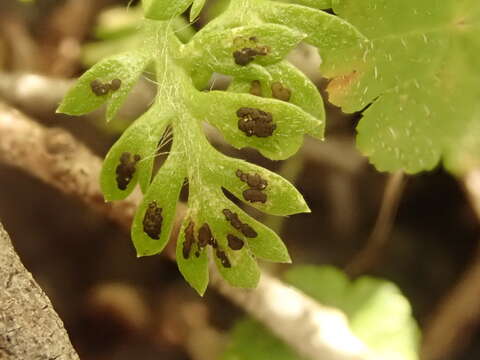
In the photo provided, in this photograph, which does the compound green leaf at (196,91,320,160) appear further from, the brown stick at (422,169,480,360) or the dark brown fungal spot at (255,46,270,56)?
the brown stick at (422,169,480,360)

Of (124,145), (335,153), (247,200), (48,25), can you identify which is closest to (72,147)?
(124,145)

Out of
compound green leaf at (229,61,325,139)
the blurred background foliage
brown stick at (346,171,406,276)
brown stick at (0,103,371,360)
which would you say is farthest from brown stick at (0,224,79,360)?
brown stick at (346,171,406,276)

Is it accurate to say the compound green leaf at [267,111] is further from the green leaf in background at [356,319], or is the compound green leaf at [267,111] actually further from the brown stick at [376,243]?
the brown stick at [376,243]

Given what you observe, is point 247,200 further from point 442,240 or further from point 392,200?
point 442,240

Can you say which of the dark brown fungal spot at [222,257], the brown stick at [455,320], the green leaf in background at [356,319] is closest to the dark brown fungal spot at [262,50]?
the dark brown fungal spot at [222,257]

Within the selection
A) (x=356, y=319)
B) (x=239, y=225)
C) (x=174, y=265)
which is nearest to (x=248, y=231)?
(x=239, y=225)

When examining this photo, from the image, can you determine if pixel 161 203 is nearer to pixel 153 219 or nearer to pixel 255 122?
pixel 153 219
